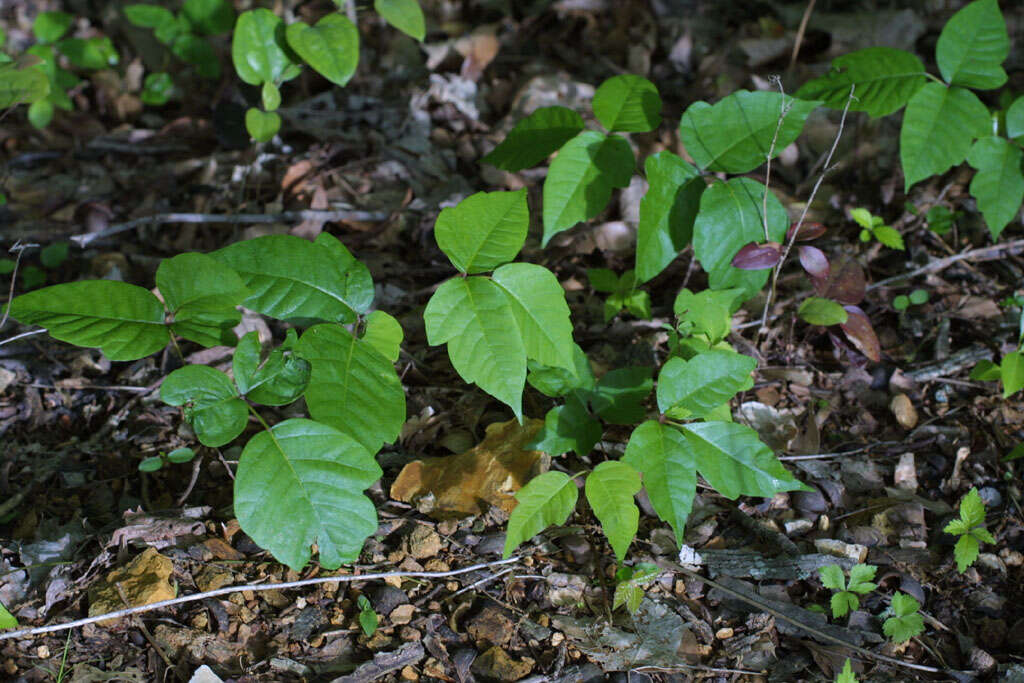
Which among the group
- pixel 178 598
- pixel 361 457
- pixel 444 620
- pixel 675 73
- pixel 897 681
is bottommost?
pixel 897 681

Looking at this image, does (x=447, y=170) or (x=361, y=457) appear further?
(x=447, y=170)

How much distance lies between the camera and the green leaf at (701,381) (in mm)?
1724

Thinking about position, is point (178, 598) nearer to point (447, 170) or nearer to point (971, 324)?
point (447, 170)

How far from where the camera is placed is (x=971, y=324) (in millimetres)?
2434

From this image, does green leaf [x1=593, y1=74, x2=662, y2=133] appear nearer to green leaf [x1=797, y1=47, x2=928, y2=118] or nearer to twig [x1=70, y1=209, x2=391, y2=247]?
green leaf [x1=797, y1=47, x2=928, y2=118]

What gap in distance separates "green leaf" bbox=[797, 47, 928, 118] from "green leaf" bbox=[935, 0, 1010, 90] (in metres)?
0.08

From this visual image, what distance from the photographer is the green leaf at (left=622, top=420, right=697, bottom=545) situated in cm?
158

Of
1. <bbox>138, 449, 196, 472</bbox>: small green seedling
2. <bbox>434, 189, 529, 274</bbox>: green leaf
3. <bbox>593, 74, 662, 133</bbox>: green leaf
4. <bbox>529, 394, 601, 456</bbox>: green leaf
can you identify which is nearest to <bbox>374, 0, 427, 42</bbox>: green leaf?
<bbox>593, 74, 662, 133</bbox>: green leaf

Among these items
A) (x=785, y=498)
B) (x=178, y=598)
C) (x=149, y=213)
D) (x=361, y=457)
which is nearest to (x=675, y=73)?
(x=785, y=498)

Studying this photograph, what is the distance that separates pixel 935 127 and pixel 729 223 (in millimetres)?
629

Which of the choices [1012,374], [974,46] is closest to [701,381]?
[1012,374]

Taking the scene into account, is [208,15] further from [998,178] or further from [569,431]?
[998,178]

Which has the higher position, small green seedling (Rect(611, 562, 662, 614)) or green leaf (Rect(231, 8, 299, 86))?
green leaf (Rect(231, 8, 299, 86))

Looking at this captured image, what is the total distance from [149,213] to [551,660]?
2413 millimetres
